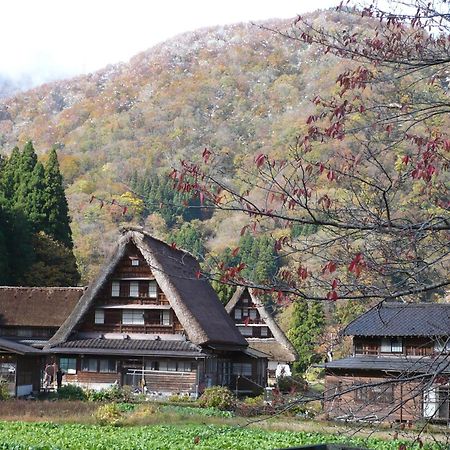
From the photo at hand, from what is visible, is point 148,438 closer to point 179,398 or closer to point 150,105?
point 179,398

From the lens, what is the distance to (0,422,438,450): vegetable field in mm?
14711

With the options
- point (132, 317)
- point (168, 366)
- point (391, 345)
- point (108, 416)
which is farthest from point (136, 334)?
point (108, 416)

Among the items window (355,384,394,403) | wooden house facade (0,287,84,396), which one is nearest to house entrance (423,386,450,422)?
window (355,384,394,403)

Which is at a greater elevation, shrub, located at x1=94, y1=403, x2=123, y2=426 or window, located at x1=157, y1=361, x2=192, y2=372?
window, located at x1=157, y1=361, x2=192, y2=372

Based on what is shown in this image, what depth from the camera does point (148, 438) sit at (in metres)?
16.5

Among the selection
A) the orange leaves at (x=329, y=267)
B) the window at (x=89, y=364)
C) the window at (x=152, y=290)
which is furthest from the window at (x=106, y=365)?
the orange leaves at (x=329, y=267)

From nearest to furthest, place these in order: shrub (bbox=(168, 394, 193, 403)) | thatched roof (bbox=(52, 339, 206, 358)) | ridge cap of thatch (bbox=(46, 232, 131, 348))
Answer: shrub (bbox=(168, 394, 193, 403))
thatched roof (bbox=(52, 339, 206, 358))
ridge cap of thatch (bbox=(46, 232, 131, 348))

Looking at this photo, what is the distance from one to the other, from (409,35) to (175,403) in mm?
24257

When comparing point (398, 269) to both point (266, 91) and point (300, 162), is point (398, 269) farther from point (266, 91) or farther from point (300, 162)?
point (266, 91)

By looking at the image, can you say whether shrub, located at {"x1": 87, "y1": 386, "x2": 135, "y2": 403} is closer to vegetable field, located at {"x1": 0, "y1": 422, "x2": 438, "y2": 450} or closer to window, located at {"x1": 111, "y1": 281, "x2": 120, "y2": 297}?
window, located at {"x1": 111, "y1": 281, "x2": 120, "y2": 297}

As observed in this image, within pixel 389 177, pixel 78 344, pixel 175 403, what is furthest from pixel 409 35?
pixel 78 344

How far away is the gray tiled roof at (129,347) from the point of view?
101 ft

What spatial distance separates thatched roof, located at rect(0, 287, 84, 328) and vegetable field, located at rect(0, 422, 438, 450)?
18.9 m

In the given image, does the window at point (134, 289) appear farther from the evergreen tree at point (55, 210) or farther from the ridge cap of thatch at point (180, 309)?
the evergreen tree at point (55, 210)
